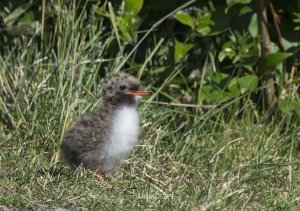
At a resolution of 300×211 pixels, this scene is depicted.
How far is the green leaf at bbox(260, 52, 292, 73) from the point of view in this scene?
777 cm

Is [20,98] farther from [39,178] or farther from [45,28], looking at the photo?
[39,178]

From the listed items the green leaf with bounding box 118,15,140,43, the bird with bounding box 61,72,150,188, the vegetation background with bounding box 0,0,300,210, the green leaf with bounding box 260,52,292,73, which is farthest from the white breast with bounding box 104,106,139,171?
the green leaf with bounding box 260,52,292,73

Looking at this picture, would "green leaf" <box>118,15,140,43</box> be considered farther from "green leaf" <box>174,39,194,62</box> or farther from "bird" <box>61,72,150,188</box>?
"bird" <box>61,72,150,188</box>

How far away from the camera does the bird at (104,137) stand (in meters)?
5.89

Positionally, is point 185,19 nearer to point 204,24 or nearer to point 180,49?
point 204,24

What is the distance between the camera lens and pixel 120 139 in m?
5.88

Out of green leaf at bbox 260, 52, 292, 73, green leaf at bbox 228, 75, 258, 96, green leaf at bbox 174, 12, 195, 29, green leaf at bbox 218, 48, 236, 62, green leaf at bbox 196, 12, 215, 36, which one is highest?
green leaf at bbox 174, 12, 195, 29

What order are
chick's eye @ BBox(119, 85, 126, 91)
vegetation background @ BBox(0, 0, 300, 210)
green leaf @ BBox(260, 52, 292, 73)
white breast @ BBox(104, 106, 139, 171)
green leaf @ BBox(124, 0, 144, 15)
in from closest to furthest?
vegetation background @ BBox(0, 0, 300, 210) < white breast @ BBox(104, 106, 139, 171) < chick's eye @ BBox(119, 85, 126, 91) < green leaf @ BBox(124, 0, 144, 15) < green leaf @ BBox(260, 52, 292, 73)

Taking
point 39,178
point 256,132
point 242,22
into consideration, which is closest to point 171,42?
point 242,22

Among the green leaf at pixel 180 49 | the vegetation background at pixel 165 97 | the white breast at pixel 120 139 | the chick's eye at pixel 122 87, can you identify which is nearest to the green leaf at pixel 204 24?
the vegetation background at pixel 165 97

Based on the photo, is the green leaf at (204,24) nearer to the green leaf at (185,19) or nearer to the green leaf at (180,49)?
the green leaf at (185,19)

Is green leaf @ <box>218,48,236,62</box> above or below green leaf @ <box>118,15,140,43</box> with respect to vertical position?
below

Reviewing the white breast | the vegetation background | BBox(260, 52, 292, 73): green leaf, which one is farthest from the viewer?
BBox(260, 52, 292, 73): green leaf

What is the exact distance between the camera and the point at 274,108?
797 centimetres
